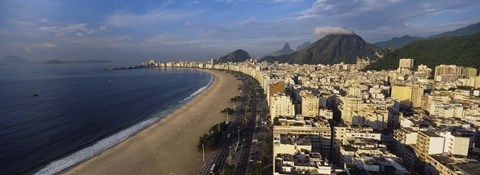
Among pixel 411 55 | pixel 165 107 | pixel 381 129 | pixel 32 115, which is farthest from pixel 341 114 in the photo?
pixel 411 55

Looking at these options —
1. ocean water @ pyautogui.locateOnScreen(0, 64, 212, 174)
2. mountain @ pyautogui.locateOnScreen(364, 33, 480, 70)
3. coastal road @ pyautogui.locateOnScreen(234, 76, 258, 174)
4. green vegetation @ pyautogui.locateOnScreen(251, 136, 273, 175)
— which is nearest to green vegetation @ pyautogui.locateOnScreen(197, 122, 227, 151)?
coastal road @ pyautogui.locateOnScreen(234, 76, 258, 174)

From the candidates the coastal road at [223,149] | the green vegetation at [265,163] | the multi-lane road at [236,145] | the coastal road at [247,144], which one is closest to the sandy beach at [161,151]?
the coastal road at [223,149]

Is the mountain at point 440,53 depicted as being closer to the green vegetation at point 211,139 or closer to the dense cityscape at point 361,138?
the dense cityscape at point 361,138

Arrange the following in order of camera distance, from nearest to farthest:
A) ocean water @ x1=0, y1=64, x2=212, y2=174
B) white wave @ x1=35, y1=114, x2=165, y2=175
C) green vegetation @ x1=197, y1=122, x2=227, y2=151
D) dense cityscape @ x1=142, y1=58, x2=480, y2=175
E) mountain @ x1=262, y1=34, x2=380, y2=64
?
dense cityscape @ x1=142, y1=58, x2=480, y2=175 → white wave @ x1=35, y1=114, x2=165, y2=175 → ocean water @ x1=0, y1=64, x2=212, y2=174 → green vegetation @ x1=197, y1=122, x2=227, y2=151 → mountain @ x1=262, y1=34, x2=380, y2=64

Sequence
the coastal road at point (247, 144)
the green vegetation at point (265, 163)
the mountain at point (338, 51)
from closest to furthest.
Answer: the green vegetation at point (265, 163) < the coastal road at point (247, 144) < the mountain at point (338, 51)

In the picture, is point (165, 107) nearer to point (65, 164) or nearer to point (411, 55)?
point (65, 164)

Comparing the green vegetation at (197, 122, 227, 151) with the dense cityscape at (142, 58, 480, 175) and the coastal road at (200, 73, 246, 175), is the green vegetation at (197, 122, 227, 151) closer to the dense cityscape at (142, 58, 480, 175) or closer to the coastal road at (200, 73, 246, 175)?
the coastal road at (200, 73, 246, 175)
